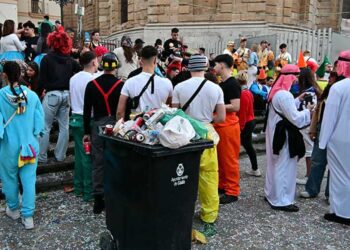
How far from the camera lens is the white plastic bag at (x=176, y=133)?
313 cm

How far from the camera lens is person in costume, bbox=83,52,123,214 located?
4672 millimetres

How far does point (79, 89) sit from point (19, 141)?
1154 millimetres

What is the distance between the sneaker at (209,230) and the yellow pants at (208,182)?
0.06m

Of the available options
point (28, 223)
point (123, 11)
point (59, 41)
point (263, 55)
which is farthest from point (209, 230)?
point (123, 11)

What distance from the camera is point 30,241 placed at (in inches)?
163

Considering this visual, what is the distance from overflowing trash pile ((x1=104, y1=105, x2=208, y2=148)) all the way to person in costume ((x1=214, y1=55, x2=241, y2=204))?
168 centimetres

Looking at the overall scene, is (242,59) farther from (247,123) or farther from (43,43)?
(43,43)

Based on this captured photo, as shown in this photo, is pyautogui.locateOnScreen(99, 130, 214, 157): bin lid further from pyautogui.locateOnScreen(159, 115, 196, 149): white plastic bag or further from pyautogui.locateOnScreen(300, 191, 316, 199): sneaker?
pyautogui.locateOnScreen(300, 191, 316, 199): sneaker

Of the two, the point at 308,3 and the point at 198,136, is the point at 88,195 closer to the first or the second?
the point at 198,136

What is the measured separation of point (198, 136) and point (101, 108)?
170cm

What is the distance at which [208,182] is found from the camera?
172 inches

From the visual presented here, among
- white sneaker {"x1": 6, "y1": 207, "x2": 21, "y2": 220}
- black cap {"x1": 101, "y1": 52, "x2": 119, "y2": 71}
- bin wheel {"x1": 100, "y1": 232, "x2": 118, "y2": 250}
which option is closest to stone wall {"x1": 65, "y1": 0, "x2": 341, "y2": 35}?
black cap {"x1": 101, "y1": 52, "x2": 119, "y2": 71}

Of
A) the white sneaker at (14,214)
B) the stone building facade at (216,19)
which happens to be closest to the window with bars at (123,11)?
the stone building facade at (216,19)

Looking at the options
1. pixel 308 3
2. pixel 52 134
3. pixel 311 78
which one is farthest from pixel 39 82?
pixel 308 3
